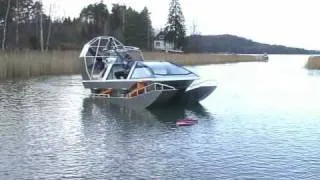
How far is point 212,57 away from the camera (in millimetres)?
75562

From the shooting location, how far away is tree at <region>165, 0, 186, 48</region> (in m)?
110

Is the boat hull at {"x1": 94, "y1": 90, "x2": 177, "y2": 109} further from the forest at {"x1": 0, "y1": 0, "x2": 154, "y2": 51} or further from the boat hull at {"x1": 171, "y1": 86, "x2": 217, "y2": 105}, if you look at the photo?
the forest at {"x1": 0, "y1": 0, "x2": 154, "y2": 51}

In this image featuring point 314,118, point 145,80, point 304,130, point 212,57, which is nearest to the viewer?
point 304,130

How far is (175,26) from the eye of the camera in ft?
365

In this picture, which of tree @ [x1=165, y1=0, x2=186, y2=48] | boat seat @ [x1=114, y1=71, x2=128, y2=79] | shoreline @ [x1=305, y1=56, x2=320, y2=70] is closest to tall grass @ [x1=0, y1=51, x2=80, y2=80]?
boat seat @ [x1=114, y1=71, x2=128, y2=79]

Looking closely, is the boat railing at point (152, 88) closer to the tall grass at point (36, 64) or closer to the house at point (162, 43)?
the tall grass at point (36, 64)

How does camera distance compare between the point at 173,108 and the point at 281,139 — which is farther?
the point at 173,108

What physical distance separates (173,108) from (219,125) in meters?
4.31

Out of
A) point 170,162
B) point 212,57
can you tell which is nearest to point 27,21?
point 212,57

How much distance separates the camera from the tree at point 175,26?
4316 inches

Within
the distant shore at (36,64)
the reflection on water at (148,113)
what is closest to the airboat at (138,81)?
the reflection on water at (148,113)

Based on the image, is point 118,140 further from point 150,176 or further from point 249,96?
point 249,96

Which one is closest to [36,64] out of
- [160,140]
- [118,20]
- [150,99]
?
[150,99]

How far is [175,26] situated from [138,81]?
306 feet
